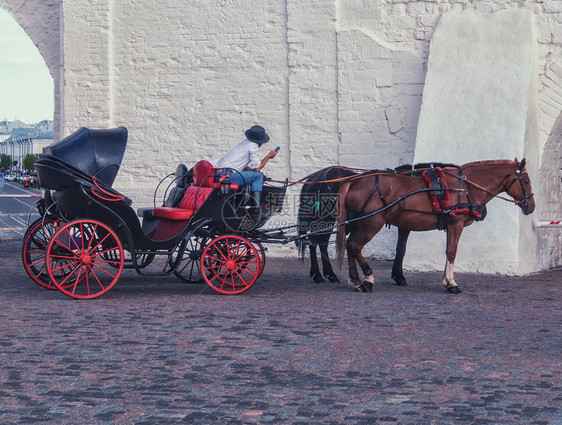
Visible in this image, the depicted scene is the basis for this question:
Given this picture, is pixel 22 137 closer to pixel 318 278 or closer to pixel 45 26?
pixel 45 26

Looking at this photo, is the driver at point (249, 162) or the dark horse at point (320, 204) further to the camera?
the dark horse at point (320, 204)

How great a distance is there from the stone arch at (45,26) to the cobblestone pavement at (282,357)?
705 cm

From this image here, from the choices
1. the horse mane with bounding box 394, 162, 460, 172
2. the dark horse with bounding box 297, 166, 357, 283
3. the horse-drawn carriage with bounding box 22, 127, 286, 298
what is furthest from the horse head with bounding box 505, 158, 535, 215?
the horse-drawn carriage with bounding box 22, 127, 286, 298

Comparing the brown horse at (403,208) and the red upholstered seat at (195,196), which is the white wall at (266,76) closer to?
the brown horse at (403,208)

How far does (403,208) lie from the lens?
404 inches

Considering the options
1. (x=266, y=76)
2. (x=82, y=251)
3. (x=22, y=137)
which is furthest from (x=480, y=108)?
(x=22, y=137)

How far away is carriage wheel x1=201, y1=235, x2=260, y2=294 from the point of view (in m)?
9.77

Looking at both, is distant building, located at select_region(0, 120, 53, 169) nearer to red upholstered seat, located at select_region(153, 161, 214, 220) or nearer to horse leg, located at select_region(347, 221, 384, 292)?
red upholstered seat, located at select_region(153, 161, 214, 220)

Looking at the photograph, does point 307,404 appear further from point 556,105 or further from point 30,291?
point 556,105

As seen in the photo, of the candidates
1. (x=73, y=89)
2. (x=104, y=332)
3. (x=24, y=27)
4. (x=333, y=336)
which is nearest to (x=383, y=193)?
(x=333, y=336)

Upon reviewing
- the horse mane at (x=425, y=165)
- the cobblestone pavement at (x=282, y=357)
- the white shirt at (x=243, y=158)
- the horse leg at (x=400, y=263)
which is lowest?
the cobblestone pavement at (x=282, y=357)

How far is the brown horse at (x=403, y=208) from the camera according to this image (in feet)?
33.4

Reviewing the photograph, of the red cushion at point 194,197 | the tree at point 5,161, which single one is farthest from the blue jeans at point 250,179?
the tree at point 5,161

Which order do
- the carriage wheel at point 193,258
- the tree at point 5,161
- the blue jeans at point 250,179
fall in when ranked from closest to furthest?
the carriage wheel at point 193,258 < the blue jeans at point 250,179 < the tree at point 5,161
